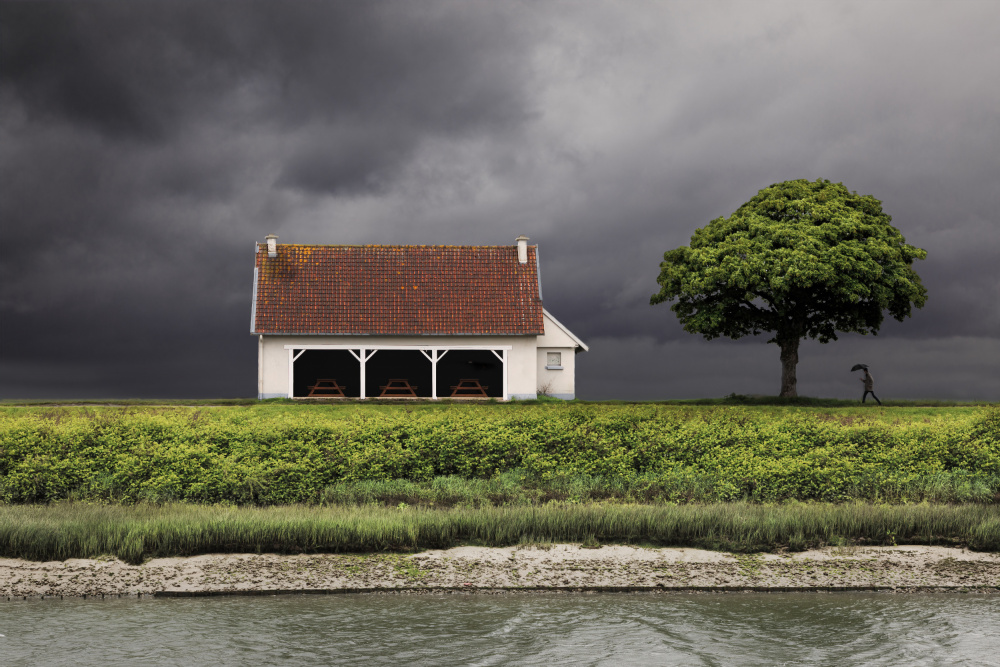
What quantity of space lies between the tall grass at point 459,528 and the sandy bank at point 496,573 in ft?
0.92

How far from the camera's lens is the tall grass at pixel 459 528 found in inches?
418

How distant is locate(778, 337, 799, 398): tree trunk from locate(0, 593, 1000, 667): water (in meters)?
31.5

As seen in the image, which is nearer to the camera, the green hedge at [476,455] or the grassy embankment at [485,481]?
the grassy embankment at [485,481]

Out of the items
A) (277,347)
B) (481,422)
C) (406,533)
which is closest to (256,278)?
(277,347)

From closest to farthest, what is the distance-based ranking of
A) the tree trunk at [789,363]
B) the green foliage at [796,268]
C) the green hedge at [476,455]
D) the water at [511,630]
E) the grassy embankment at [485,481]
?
the water at [511,630], the grassy embankment at [485,481], the green hedge at [476,455], the green foliage at [796,268], the tree trunk at [789,363]

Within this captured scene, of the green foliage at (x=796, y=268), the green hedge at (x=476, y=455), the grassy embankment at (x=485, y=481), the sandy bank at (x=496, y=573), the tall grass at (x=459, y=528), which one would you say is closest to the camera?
the sandy bank at (x=496, y=573)

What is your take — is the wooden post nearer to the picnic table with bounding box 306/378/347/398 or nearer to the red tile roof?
the red tile roof

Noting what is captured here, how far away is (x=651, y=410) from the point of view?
19031mm

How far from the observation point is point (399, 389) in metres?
39.7

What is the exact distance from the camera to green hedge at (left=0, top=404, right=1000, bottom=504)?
14062 millimetres

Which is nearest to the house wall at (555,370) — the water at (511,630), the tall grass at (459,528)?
Answer: the tall grass at (459,528)

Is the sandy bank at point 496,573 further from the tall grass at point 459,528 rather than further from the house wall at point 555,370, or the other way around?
the house wall at point 555,370

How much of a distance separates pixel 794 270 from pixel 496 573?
98.3 feet

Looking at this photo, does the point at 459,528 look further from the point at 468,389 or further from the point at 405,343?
the point at 468,389
